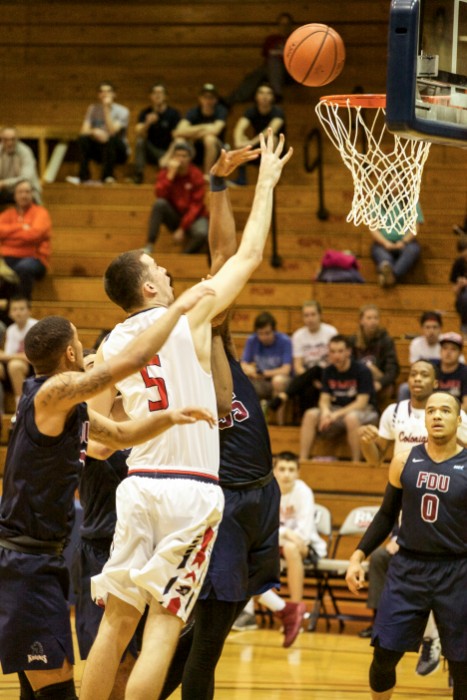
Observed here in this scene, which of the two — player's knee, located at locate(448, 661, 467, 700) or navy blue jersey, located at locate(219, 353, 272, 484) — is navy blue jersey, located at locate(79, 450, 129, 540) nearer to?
navy blue jersey, located at locate(219, 353, 272, 484)

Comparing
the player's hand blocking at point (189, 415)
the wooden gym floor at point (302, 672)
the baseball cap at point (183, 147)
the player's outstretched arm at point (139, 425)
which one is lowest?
the wooden gym floor at point (302, 672)

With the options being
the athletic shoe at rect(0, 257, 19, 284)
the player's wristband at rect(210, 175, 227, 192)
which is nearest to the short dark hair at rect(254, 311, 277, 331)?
the athletic shoe at rect(0, 257, 19, 284)

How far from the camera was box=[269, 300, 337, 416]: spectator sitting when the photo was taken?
11781 mm

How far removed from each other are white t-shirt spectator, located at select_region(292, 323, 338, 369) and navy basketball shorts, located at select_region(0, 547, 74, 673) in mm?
7347

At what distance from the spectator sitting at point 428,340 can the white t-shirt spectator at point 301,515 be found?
2142mm

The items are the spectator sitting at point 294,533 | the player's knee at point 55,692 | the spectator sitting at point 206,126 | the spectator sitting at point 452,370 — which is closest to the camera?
the player's knee at point 55,692

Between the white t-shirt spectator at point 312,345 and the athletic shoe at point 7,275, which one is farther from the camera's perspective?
the athletic shoe at point 7,275

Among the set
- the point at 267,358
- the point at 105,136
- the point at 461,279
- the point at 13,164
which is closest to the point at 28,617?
the point at 267,358

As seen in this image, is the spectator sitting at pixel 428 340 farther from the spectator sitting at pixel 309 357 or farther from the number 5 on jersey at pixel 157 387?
the number 5 on jersey at pixel 157 387

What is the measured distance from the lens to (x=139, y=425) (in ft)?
14.0

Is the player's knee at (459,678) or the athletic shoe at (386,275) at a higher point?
the athletic shoe at (386,275)

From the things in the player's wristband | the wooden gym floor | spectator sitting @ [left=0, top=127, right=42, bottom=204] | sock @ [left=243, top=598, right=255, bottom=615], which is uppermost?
the player's wristband

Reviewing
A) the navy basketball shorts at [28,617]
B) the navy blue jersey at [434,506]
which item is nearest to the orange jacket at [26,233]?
the navy blue jersey at [434,506]

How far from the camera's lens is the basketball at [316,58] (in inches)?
258
